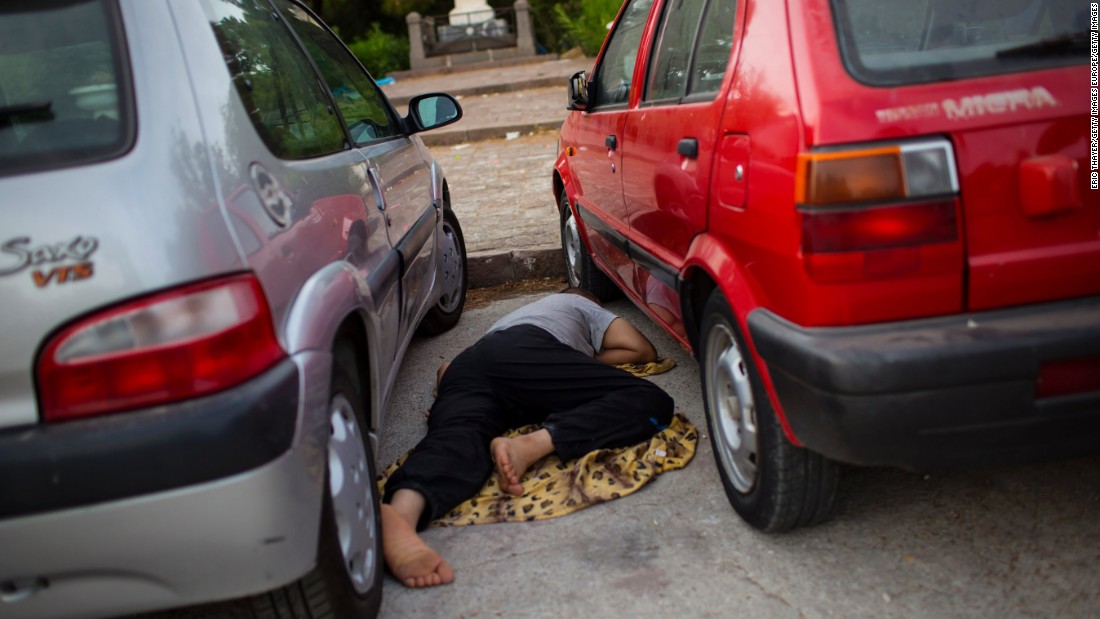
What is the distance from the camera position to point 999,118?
6.77 feet

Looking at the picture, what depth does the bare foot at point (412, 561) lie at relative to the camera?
2.69 metres

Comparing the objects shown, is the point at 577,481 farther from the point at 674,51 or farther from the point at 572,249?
the point at 572,249

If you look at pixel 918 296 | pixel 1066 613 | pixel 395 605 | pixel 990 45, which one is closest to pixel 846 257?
pixel 918 296

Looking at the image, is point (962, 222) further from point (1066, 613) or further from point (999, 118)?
point (1066, 613)

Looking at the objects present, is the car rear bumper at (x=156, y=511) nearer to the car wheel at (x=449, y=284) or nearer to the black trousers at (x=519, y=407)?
the black trousers at (x=519, y=407)

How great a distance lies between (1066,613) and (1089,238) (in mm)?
893

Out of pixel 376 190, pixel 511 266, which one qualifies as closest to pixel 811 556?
pixel 376 190

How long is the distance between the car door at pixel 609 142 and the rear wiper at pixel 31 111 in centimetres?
222

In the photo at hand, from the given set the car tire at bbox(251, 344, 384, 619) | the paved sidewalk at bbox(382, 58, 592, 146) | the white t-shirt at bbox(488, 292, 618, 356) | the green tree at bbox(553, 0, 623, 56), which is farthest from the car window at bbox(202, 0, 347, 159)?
the green tree at bbox(553, 0, 623, 56)

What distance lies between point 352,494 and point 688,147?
136cm

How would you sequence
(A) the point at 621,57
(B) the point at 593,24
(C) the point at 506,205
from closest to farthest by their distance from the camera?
(A) the point at 621,57, (C) the point at 506,205, (B) the point at 593,24

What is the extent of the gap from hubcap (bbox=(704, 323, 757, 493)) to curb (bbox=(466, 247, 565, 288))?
10.6ft

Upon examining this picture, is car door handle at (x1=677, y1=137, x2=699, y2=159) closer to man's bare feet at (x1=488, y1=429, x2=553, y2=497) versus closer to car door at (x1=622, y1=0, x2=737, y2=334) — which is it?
car door at (x1=622, y1=0, x2=737, y2=334)

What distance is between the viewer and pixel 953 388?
2.05 meters
